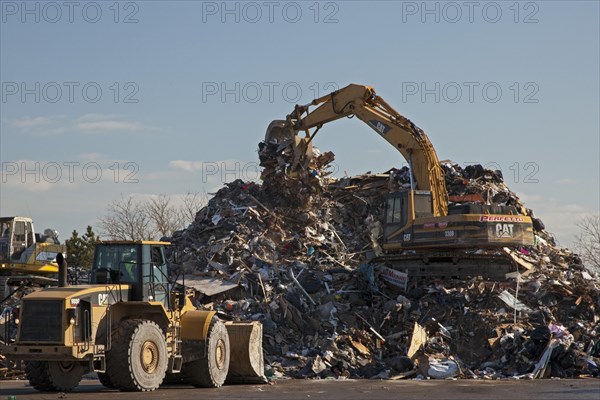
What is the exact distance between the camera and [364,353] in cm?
2188

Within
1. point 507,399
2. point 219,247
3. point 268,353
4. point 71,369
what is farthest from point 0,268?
point 507,399

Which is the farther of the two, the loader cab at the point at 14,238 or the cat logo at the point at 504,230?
the loader cab at the point at 14,238

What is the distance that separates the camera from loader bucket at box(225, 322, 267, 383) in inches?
737

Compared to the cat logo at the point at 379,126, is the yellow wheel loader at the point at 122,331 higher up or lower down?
lower down

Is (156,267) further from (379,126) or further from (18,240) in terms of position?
(18,240)

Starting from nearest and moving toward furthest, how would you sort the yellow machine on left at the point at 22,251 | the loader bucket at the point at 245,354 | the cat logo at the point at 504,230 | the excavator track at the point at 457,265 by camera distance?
the loader bucket at the point at 245,354
the cat logo at the point at 504,230
the excavator track at the point at 457,265
the yellow machine on left at the point at 22,251

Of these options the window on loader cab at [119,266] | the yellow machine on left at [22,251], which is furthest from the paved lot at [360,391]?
the yellow machine on left at [22,251]

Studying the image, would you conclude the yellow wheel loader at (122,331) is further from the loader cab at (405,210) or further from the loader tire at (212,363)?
the loader cab at (405,210)

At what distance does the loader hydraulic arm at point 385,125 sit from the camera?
87.6 ft

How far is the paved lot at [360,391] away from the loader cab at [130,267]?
1.77 m

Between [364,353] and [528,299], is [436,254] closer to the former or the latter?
[528,299]

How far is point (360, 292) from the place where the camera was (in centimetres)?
2544

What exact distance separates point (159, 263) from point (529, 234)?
Result: 11480mm

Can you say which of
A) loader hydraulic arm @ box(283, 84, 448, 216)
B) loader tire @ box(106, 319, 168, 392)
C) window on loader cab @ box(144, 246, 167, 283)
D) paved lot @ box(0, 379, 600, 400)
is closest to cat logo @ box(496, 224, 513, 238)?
loader hydraulic arm @ box(283, 84, 448, 216)
